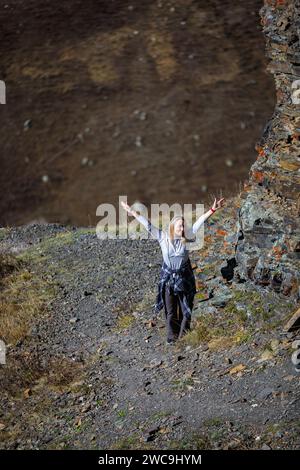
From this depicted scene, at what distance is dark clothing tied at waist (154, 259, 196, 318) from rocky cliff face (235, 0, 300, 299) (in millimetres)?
987

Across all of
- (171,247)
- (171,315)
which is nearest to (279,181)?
(171,247)

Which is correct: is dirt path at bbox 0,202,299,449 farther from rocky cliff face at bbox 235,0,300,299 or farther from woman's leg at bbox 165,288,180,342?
rocky cliff face at bbox 235,0,300,299

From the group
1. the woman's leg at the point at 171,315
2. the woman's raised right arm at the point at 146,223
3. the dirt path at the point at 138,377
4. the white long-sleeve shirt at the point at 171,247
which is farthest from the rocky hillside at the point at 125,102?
the woman's raised right arm at the point at 146,223

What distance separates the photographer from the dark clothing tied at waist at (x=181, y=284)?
9.63 m

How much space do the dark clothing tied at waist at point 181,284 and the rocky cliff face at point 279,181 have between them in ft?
3.24

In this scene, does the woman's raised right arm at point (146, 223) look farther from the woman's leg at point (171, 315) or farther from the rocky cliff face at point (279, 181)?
the rocky cliff face at point (279, 181)

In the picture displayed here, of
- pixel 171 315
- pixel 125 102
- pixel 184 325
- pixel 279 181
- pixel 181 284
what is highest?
pixel 279 181

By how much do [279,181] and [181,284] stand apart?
7.07ft

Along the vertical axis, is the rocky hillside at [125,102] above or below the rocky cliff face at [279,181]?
below

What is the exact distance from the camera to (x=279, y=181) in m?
9.89

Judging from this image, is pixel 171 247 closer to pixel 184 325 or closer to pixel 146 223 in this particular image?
pixel 146 223

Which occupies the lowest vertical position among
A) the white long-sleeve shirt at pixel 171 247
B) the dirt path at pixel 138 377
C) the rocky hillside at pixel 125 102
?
the rocky hillside at pixel 125 102

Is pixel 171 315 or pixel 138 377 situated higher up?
pixel 171 315
